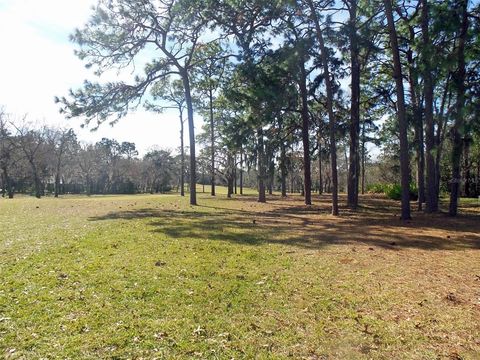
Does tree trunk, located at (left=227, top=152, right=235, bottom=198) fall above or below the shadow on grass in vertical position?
above

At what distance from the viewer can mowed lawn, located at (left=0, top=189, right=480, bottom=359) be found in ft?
12.4

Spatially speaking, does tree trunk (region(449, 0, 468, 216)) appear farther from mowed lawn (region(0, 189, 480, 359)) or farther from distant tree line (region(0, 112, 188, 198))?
distant tree line (region(0, 112, 188, 198))

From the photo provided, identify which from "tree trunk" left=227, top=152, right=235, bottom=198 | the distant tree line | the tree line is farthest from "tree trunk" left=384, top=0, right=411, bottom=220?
the distant tree line

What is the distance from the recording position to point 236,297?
17.3 ft

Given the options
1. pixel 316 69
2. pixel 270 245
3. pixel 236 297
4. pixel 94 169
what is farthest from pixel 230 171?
pixel 94 169

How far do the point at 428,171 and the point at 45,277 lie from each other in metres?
14.2

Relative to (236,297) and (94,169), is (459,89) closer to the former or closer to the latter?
(236,297)

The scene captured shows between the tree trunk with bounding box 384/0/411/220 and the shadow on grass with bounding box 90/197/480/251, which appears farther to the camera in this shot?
the tree trunk with bounding box 384/0/411/220

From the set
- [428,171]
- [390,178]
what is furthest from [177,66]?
[390,178]

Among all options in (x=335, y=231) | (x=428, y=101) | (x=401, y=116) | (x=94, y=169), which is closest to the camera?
(x=335, y=231)

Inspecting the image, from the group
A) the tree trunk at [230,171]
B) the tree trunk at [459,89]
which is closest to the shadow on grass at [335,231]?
the tree trunk at [459,89]

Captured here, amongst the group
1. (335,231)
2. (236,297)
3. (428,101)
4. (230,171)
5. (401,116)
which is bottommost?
(236,297)

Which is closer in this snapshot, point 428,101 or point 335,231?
point 335,231

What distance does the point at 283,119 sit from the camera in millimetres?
20203
